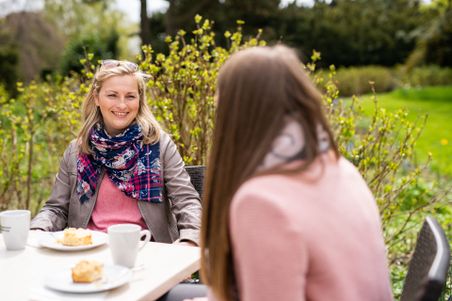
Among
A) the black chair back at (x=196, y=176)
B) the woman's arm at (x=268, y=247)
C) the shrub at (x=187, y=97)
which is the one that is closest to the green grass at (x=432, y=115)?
the shrub at (x=187, y=97)

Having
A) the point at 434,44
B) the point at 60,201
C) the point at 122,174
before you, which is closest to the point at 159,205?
the point at 122,174

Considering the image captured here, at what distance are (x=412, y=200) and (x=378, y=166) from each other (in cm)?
193

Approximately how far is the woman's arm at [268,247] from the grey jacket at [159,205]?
4.43 feet

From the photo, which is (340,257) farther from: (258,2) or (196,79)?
(258,2)

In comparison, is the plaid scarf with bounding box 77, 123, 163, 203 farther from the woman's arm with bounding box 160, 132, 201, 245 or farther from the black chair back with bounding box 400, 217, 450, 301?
the black chair back with bounding box 400, 217, 450, 301

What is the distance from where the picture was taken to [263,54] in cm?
133

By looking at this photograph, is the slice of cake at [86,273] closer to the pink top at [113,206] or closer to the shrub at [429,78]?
the pink top at [113,206]

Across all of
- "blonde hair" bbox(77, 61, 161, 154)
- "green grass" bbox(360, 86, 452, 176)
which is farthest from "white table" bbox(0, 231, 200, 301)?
"green grass" bbox(360, 86, 452, 176)

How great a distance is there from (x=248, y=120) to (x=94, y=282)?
72 centimetres

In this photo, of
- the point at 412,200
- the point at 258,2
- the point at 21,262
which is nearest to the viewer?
the point at 21,262

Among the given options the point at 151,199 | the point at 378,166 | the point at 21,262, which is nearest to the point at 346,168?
the point at 21,262

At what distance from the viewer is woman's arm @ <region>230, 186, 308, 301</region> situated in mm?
1197

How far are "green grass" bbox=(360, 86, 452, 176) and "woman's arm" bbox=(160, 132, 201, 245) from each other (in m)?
1.49

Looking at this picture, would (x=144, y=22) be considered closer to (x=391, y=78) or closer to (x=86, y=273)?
(x=391, y=78)
